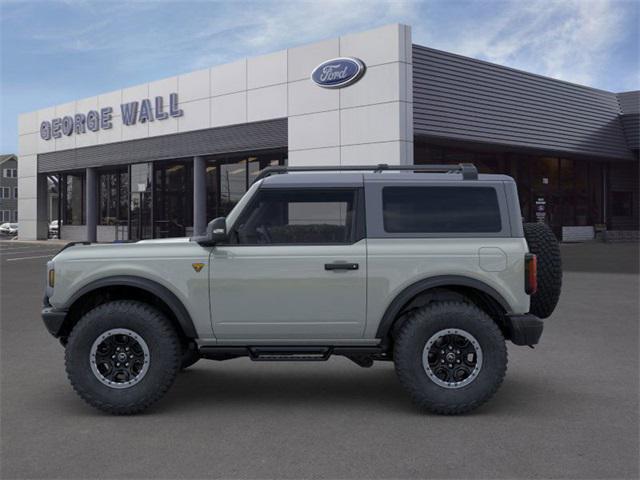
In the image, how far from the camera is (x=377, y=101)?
74.0 ft

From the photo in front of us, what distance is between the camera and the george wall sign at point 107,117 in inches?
1203

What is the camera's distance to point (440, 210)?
17.7 feet

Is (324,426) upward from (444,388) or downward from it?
downward

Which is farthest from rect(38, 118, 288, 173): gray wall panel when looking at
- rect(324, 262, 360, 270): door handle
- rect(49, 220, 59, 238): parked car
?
rect(324, 262, 360, 270): door handle

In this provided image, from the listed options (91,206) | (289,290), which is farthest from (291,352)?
(91,206)

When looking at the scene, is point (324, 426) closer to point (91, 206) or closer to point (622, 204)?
point (91, 206)

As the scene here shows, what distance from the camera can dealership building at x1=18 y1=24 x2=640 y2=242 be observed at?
2300 cm

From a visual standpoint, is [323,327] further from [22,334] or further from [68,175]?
[68,175]

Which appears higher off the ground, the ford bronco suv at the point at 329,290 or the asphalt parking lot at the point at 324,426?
the ford bronco suv at the point at 329,290

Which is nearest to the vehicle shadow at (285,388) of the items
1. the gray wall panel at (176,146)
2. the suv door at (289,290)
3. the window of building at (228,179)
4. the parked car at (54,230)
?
the suv door at (289,290)

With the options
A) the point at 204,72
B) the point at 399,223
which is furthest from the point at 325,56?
the point at 399,223

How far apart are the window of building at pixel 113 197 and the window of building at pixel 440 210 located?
32.0 metres

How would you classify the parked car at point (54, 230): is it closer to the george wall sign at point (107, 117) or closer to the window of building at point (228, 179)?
the george wall sign at point (107, 117)

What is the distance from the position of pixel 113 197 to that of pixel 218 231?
33899mm
